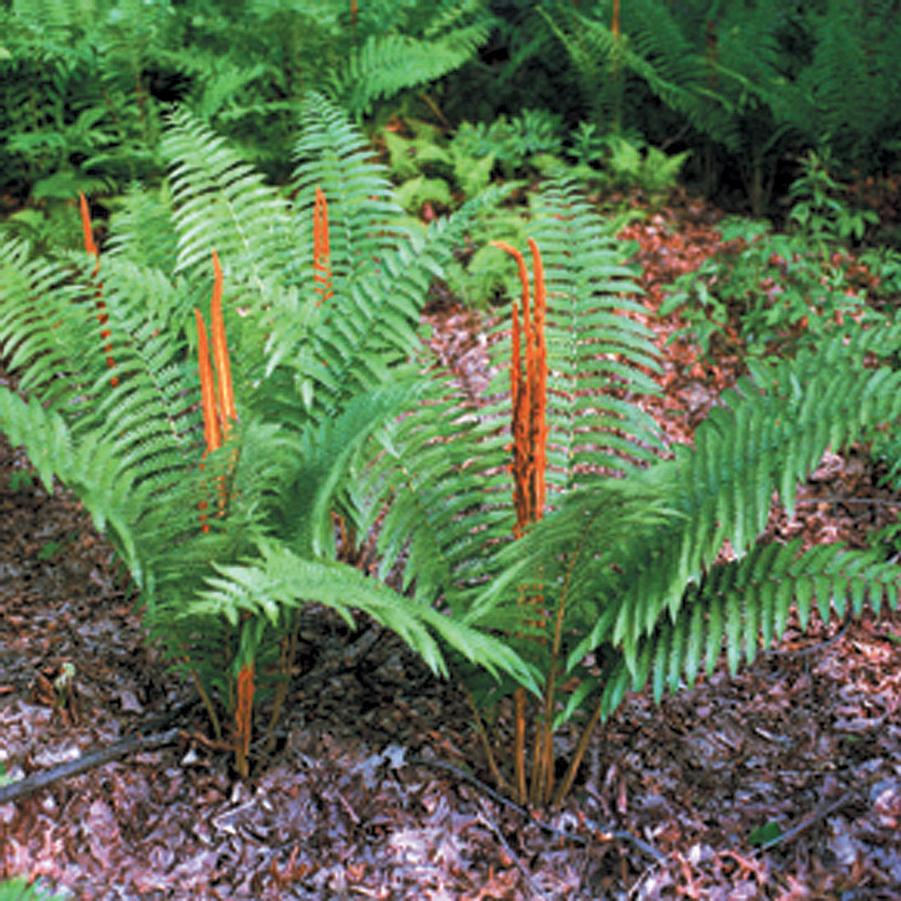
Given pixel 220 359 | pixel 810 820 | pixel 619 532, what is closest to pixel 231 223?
pixel 220 359

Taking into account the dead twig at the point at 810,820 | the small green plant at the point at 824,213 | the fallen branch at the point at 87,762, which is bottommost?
the fallen branch at the point at 87,762

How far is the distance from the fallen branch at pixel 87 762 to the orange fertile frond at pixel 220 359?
2.55ft

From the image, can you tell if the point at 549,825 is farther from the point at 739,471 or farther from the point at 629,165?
the point at 629,165

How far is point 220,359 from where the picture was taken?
1890 millimetres

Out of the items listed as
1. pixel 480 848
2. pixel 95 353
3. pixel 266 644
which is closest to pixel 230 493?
pixel 266 644

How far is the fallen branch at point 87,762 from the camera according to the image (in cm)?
214

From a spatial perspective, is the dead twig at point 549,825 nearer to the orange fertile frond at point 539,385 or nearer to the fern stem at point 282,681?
the fern stem at point 282,681

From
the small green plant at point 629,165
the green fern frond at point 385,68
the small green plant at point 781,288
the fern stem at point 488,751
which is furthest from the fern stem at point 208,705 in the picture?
the small green plant at point 629,165

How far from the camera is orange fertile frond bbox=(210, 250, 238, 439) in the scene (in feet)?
5.98

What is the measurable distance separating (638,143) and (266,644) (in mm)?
3461

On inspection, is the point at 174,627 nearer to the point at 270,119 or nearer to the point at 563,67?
the point at 270,119

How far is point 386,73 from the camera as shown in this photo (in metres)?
4.37

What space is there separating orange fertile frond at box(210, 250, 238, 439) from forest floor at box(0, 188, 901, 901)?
0.80 m

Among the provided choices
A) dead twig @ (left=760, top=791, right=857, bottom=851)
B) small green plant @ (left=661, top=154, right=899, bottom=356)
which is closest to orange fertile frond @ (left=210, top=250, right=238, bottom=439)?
dead twig @ (left=760, top=791, right=857, bottom=851)
